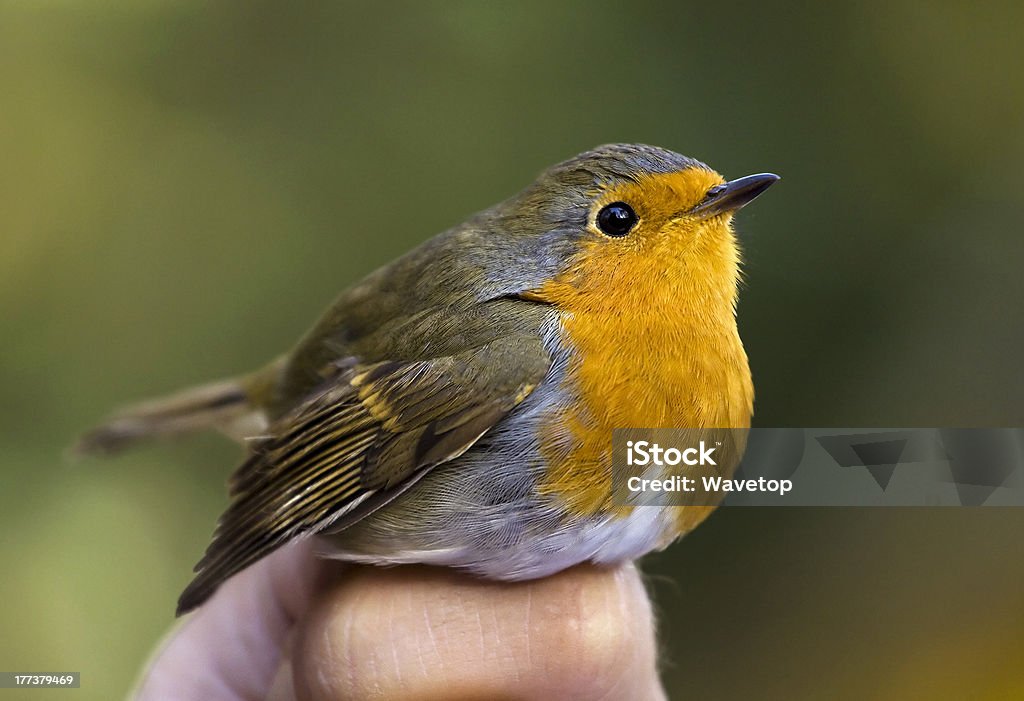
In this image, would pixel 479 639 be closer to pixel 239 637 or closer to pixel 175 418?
pixel 239 637

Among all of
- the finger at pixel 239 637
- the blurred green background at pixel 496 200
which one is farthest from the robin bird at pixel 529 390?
the finger at pixel 239 637

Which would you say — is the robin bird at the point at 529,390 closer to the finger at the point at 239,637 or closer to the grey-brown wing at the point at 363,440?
the grey-brown wing at the point at 363,440

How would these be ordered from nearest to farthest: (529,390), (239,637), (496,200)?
(529,390), (239,637), (496,200)

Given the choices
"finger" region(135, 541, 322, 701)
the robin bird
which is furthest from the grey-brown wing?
"finger" region(135, 541, 322, 701)

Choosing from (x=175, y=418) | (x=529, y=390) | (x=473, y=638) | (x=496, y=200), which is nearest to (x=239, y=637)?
(x=175, y=418)

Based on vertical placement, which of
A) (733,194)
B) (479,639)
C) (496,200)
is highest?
(496,200)

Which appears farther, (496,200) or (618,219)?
(496,200)
